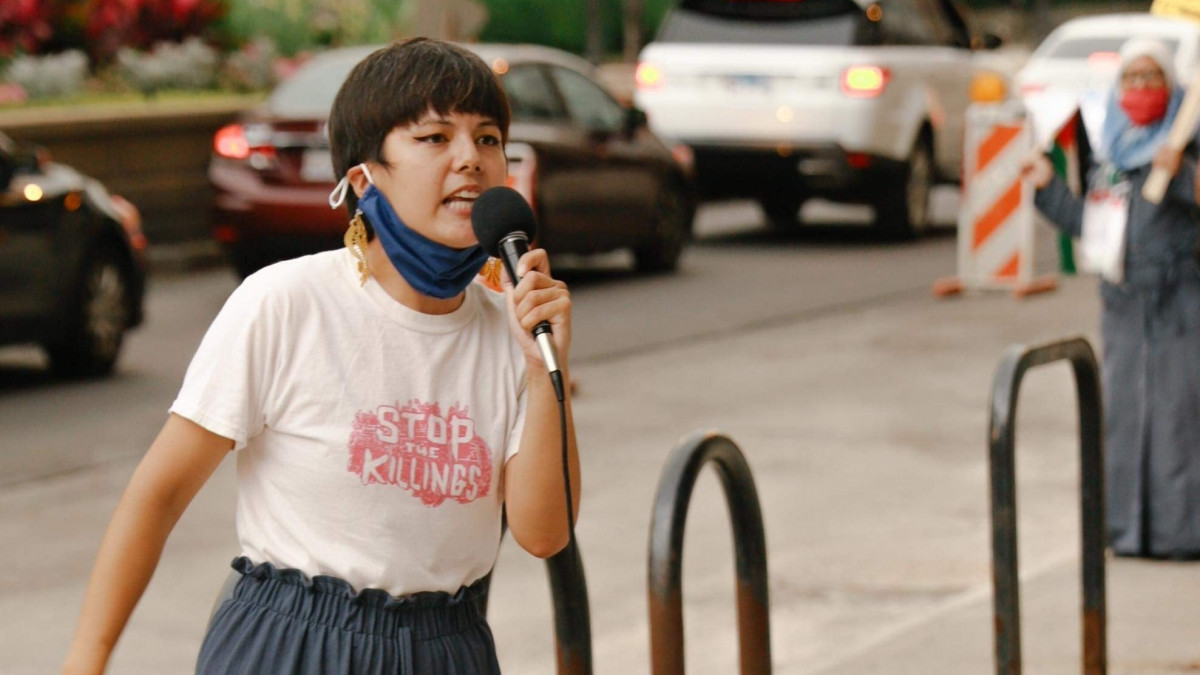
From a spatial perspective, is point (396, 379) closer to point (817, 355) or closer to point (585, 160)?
point (817, 355)

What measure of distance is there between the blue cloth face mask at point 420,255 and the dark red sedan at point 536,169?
912 cm

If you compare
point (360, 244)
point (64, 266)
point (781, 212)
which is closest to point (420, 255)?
point (360, 244)

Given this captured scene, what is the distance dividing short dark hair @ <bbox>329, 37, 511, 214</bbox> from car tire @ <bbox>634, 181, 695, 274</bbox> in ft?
41.7

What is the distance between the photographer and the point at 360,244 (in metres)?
2.68

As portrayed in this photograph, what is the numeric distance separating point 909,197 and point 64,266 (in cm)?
895

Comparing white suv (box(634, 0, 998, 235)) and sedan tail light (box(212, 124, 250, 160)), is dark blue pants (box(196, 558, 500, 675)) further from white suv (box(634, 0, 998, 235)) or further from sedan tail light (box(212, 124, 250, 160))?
white suv (box(634, 0, 998, 235))

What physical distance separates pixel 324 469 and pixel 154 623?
3.71m

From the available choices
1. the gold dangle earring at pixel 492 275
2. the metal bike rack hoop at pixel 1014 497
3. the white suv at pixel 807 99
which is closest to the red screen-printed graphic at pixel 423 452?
the gold dangle earring at pixel 492 275

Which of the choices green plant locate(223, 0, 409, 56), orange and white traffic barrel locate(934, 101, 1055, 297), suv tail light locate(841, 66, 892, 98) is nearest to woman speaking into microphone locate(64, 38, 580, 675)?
orange and white traffic barrel locate(934, 101, 1055, 297)

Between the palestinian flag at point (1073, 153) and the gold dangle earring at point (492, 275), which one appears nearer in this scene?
the gold dangle earring at point (492, 275)

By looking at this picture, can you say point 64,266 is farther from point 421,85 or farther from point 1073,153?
point 421,85

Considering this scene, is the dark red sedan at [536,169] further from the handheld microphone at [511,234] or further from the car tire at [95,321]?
the handheld microphone at [511,234]

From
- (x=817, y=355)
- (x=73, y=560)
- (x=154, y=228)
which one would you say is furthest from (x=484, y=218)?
(x=154, y=228)

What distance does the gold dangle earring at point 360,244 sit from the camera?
105 inches
